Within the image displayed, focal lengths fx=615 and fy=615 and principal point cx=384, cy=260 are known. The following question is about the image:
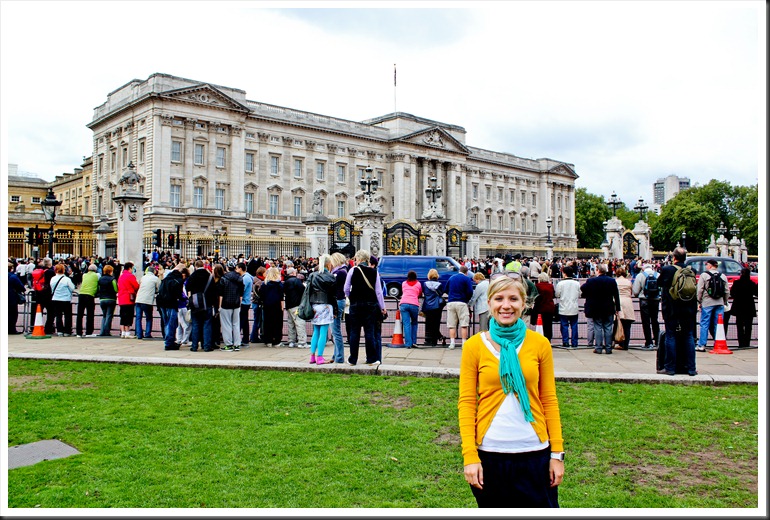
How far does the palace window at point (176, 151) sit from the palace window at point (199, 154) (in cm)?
148

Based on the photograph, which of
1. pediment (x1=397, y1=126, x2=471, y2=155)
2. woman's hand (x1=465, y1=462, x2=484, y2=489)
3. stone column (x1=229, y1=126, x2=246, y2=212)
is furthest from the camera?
pediment (x1=397, y1=126, x2=471, y2=155)

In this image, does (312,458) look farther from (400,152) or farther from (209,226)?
(400,152)

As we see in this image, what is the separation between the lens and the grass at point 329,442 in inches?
201

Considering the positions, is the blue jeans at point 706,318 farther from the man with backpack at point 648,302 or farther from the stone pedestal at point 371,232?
the stone pedestal at point 371,232

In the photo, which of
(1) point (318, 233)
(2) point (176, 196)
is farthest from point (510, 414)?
(2) point (176, 196)

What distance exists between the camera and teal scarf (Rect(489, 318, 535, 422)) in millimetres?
3447

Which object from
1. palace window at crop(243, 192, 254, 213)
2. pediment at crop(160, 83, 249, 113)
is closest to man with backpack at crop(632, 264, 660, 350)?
pediment at crop(160, 83, 249, 113)

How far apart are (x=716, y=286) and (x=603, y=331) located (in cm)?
255

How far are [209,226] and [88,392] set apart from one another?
49752mm

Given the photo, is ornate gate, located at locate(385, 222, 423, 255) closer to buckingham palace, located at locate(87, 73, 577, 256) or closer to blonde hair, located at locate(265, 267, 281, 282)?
buckingham palace, located at locate(87, 73, 577, 256)

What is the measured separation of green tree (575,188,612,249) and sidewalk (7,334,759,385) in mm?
101367

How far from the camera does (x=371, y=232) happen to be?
33.5 meters

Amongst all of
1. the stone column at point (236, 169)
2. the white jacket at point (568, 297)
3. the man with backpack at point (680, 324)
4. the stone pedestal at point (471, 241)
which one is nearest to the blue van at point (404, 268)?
the white jacket at point (568, 297)

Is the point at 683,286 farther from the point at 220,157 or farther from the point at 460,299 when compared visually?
the point at 220,157
